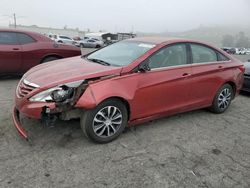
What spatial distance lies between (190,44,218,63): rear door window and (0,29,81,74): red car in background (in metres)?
4.16

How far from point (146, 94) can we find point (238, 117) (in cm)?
239

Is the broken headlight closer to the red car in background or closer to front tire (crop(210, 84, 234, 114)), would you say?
front tire (crop(210, 84, 234, 114))

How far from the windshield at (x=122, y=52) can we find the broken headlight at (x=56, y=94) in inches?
34.6

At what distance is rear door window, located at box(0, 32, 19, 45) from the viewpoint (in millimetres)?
6422

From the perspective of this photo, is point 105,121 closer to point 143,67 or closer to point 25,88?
point 143,67

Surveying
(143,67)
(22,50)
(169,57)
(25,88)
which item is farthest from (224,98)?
(22,50)

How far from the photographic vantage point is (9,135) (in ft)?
11.1

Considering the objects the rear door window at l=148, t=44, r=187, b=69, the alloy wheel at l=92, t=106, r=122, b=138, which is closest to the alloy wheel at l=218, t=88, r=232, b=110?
the rear door window at l=148, t=44, r=187, b=69

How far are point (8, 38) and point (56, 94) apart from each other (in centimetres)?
440

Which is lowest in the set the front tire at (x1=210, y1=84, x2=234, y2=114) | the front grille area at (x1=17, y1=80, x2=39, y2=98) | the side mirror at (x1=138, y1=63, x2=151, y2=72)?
the front tire at (x1=210, y1=84, x2=234, y2=114)

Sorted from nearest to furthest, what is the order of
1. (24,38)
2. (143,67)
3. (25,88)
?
1. (25,88)
2. (143,67)
3. (24,38)

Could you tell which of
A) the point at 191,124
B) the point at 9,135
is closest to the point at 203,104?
the point at 191,124

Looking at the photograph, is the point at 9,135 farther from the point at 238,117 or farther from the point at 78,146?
the point at 238,117

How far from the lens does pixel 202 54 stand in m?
4.48
